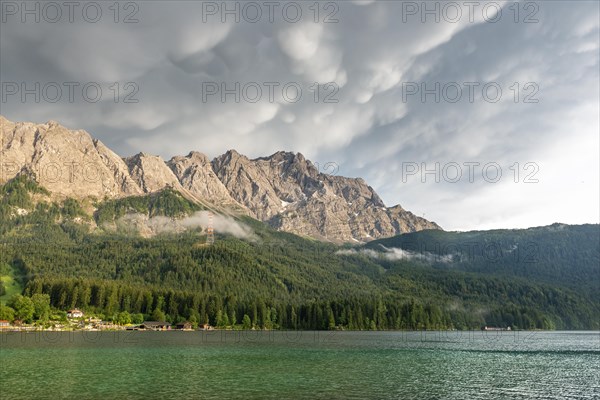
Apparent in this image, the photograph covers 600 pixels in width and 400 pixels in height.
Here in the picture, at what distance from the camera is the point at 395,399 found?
55000 millimetres

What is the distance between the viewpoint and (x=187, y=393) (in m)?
58.2

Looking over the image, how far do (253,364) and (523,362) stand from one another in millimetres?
63209

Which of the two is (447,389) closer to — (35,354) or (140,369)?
(140,369)

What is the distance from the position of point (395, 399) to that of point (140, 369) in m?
47.9

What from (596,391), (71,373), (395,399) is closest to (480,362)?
(596,391)

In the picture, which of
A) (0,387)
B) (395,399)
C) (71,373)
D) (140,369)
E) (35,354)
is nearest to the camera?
(395,399)

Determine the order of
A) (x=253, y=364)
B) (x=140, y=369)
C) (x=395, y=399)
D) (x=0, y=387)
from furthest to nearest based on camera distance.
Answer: (x=253, y=364)
(x=140, y=369)
(x=0, y=387)
(x=395, y=399)

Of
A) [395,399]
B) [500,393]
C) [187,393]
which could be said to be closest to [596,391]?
[500,393]

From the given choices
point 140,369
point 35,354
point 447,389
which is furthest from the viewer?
point 35,354

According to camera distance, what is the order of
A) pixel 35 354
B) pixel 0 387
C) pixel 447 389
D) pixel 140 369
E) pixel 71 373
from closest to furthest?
pixel 0 387 → pixel 447 389 → pixel 71 373 → pixel 140 369 → pixel 35 354

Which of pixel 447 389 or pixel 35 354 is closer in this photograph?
pixel 447 389

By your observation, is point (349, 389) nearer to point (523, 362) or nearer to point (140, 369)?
point (140, 369)

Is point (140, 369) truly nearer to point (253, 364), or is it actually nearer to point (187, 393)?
point (253, 364)

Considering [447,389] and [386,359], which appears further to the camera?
[386,359]
